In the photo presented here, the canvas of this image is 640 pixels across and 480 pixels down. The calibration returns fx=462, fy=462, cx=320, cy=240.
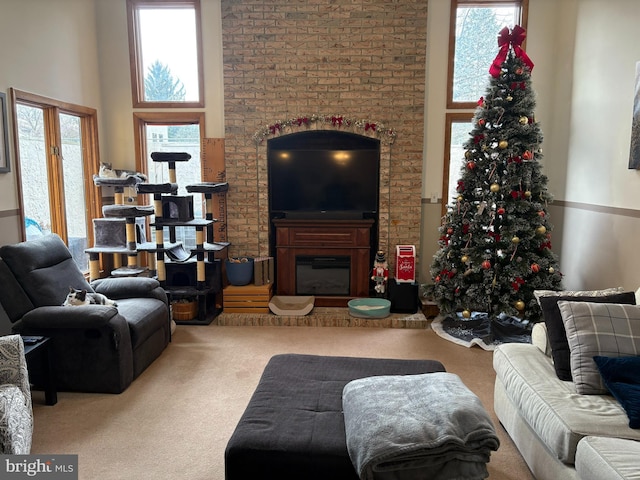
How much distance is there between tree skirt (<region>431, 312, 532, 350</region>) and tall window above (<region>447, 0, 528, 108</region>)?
230cm

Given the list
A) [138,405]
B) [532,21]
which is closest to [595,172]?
[532,21]

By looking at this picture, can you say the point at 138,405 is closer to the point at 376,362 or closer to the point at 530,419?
the point at 376,362

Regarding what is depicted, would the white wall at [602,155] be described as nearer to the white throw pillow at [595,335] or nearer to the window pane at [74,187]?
the white throw pillow at [595,335]

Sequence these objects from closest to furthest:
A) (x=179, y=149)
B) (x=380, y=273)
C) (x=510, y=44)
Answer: (x=510, y=44), (x=380, y=273), (x=179, y=149)

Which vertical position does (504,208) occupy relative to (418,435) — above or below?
above

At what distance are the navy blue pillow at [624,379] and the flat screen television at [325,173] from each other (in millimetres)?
3201

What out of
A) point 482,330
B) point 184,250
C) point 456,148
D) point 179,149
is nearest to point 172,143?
point 179,149

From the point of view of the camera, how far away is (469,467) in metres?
1.78

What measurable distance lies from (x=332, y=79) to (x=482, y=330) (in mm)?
3007

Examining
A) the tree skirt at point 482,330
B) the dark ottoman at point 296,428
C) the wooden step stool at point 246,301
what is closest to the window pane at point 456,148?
the tree skirt at point 482,330

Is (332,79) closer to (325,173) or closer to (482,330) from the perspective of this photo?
(325,173)

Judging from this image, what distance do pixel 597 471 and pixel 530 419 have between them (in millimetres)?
524

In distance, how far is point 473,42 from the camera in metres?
5.04

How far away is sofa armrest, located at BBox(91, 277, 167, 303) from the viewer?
382 centimetres
